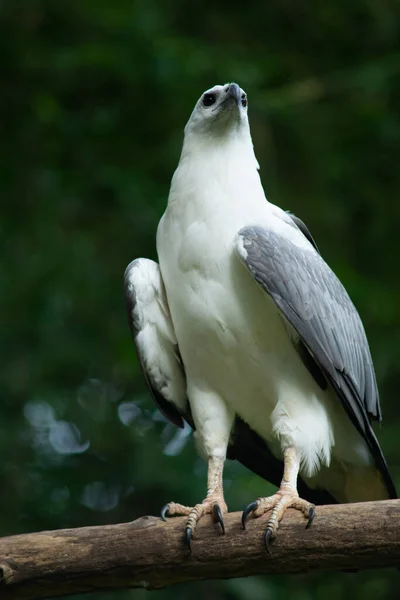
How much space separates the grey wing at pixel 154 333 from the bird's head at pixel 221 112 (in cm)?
85

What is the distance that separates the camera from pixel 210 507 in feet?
14.9

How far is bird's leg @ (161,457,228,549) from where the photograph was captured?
433cm

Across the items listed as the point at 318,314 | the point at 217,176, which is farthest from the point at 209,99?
the point at 318,314

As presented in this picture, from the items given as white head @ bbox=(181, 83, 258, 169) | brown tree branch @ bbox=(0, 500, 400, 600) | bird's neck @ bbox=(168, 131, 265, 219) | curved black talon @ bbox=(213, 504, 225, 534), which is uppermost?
white head @ bbox=(181, 83, 258, 169)

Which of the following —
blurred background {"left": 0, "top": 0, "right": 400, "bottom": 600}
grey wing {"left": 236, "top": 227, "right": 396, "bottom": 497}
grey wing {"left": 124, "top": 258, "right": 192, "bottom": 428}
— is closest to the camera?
grey wing {"left": 236, "top": 227, "right": 396, "bottom": 497}

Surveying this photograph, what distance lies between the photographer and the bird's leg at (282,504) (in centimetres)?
417

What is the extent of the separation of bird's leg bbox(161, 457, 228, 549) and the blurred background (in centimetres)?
179

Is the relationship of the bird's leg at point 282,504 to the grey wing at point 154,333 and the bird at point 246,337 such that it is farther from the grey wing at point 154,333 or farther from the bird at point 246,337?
the grey wing at point 154,333

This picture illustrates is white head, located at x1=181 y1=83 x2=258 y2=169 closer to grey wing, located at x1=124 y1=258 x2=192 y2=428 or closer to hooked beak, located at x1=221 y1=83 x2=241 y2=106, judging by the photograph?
hooked beak, located at x1=221 y1=83 x2=241 y2=106

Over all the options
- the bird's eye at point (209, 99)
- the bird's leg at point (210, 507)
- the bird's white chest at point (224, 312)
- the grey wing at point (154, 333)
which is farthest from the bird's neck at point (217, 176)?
the bird's leg at point (210, 507)

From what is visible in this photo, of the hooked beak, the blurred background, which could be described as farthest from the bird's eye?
the blurred background

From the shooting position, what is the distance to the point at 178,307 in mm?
5012

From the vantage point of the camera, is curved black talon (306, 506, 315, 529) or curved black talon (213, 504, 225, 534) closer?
curved black talon (306, 506, 315, 529)

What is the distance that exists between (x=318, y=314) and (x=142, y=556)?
1562 mm
